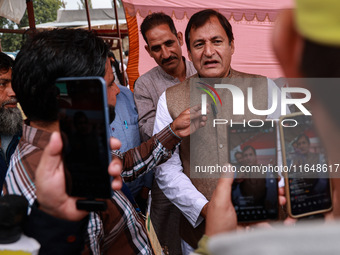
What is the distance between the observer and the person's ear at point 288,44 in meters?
0.49

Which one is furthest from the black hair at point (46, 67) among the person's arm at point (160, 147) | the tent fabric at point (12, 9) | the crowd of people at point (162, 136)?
the tent fabric at point (12, 9)

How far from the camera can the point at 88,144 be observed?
96cm

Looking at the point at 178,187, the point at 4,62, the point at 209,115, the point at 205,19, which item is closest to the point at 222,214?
the point at 178,187

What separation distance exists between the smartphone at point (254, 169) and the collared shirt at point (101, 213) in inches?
17.2

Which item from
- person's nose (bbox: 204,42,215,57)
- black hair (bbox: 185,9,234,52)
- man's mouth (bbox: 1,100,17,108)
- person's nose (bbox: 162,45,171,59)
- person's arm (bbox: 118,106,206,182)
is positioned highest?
black hair (bbox: 185,9,234,52)

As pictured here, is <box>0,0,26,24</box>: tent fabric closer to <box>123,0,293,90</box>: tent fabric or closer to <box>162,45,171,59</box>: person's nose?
<box>123,0,293,90</box>: tent fabric

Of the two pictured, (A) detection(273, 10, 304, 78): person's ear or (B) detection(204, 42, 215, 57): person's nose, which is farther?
(B) detection(204, 42, 215, 57): person's nose

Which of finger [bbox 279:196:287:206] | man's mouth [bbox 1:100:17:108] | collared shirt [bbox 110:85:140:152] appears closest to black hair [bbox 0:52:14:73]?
man's mouth [bbox 1:100:17:108]

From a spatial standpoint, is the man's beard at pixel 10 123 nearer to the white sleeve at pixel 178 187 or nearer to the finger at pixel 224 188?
the white sleeve at pixel 178 187

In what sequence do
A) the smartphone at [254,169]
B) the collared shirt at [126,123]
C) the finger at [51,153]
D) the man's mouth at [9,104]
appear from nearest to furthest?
the finger at [51,153], the smartphone at [254,169], the collared shirt at [126,123], the man's mouth at [9,104]

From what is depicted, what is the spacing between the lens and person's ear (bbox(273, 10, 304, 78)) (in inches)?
19.3

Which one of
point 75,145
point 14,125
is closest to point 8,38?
point 14,125

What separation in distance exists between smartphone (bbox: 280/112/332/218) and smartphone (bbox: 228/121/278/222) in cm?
5

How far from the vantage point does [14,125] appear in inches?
92.2
